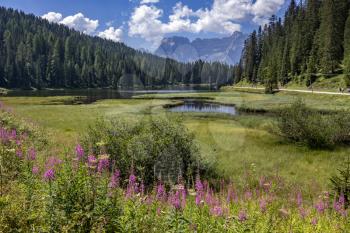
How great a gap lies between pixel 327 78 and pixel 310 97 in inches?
1045

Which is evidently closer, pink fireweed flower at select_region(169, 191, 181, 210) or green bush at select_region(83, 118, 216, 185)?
pink fireweed flower at select_region(169, 191, 181, 210)

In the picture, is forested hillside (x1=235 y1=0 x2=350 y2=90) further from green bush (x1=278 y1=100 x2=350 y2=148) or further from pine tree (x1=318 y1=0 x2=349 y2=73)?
green bush (x1=278 y1=100 x2=350 y2=148)

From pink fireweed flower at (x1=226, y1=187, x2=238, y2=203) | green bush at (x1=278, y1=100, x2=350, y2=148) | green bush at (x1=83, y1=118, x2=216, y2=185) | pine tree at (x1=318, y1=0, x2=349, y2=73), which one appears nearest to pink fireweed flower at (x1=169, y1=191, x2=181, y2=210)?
pink fireweed flower at (x1=226, y1=187, x2=238, y2=203)

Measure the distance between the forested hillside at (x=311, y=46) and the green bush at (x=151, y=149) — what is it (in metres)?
68.0

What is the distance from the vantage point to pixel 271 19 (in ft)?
570

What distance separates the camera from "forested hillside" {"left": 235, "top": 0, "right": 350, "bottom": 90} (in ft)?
307

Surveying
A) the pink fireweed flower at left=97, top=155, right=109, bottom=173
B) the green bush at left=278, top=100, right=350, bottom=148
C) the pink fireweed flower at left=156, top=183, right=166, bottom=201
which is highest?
the pink fireweed flower at left=97, top=155, right=109, bottom=173

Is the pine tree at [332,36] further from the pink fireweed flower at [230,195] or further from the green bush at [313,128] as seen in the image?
the pink fireweed flower at [230,195]

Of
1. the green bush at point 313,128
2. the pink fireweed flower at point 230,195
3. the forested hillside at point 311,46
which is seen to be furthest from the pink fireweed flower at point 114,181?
the forested hillside at point 311,46

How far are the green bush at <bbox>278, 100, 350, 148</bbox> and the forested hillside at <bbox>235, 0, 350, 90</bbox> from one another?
53369mm

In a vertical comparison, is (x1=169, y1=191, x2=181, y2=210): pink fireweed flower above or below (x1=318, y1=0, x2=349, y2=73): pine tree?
below

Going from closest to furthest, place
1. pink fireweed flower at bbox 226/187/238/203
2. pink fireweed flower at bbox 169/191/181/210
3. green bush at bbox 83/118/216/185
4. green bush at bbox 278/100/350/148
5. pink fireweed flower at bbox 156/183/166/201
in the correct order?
1. pink fireweed flower at bbox 169/191/181/210
2. pink fireweed flower at bbox 156/183/166/201
3. pink fireweed flower at bbox 226/187/238/203
4. green bush at bbox 83/118/216/185
5. green bush at bbox 278/100/350/148

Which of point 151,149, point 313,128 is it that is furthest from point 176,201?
point 313,128

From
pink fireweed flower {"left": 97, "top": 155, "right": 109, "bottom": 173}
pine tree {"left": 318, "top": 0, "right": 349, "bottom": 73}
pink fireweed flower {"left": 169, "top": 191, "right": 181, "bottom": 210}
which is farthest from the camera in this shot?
pine tree {"left": 318, "top": 0, "right": 349, "bottom": 73}
